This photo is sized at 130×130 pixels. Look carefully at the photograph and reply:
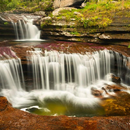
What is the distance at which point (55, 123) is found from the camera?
116 inches

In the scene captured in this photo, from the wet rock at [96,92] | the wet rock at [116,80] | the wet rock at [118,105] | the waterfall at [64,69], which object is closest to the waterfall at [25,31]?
the waterfall at [64,69]

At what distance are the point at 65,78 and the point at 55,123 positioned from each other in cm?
565

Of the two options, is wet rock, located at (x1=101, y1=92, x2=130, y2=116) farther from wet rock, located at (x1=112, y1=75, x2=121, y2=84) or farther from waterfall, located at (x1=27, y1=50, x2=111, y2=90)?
waterfall, located at (x1=27, y1=50, x2=111, y2=90)

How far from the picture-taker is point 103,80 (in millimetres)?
8945

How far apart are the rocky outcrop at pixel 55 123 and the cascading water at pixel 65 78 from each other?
2991mm

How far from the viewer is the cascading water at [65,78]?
6.62 m

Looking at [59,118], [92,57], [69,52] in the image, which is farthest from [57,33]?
[59,118]

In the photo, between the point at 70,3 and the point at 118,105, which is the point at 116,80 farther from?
the point at 70,3

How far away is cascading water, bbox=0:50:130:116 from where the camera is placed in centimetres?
662

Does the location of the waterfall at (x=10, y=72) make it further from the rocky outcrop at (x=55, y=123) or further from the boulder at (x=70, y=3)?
the boulder at (x=70, y=3)

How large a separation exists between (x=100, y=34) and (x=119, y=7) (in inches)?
152

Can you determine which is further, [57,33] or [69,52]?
[57,33]

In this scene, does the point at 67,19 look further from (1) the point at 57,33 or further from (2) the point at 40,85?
(2) the point at 40,85

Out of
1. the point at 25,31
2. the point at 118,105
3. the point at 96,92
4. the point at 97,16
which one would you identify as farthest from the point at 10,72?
the point at 97,16
